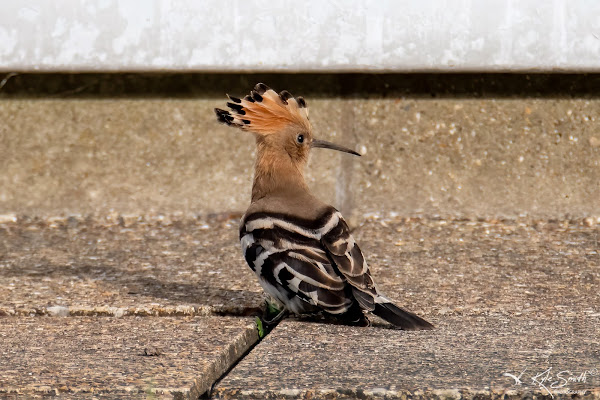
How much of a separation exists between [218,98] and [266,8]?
499mm

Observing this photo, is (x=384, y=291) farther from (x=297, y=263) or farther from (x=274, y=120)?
(x=274, y=120)

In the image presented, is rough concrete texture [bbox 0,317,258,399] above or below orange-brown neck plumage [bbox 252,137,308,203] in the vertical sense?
below

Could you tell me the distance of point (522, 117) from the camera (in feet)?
14.8

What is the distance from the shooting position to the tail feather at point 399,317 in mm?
2883

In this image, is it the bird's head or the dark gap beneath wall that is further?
the dark gap beneath wall

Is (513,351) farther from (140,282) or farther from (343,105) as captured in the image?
(343,105)

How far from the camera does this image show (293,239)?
307 centimetres

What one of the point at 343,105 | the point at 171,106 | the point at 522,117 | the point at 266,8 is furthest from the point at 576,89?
the point at 171,106

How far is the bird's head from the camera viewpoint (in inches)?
136

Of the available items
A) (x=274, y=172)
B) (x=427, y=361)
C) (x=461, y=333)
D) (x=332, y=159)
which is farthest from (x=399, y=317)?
(x=332, y=159)

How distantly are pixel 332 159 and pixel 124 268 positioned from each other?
129 cm

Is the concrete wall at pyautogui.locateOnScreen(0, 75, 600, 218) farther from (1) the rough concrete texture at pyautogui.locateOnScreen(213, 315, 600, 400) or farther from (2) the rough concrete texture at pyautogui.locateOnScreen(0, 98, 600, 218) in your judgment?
(1) the rough concrete texture at pyautogui.locateOnScreen(213, 315, 600, 400)

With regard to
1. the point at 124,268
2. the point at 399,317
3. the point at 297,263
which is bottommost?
the point at 124,268

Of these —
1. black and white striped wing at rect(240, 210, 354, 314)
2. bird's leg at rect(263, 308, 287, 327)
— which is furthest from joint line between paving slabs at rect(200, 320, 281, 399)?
black and white striped wing at rect(240, 210, 354, 314)
